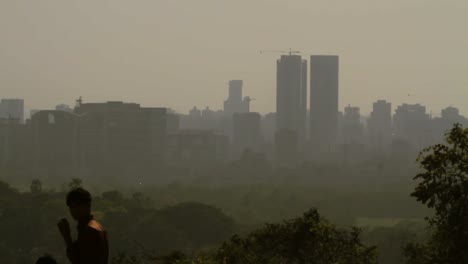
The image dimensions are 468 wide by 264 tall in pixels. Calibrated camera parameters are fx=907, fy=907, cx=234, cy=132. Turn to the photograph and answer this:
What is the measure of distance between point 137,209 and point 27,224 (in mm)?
12651

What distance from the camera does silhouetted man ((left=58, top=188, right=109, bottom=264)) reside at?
32.0ft

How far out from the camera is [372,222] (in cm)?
12019

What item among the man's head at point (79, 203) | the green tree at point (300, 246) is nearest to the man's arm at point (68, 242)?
the man's head at point (79, 203)

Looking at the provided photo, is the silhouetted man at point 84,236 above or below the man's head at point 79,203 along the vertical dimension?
below

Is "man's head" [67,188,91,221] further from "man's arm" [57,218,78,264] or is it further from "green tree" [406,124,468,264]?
"green tree" [406,124,468,264]

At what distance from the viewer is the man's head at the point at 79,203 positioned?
32.4ft

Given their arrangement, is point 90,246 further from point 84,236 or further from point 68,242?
point 68,242

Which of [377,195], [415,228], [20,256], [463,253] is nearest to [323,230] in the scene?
[463,253]

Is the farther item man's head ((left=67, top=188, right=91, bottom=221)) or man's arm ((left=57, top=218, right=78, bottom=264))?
man's head ((left=67, top=188, right=91, bottom=221))

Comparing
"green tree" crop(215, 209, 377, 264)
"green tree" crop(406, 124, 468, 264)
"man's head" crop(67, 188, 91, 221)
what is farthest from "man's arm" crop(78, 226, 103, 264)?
"green tree" crop(215, 209, 377, 264)

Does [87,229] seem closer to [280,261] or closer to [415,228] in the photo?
[280,261]

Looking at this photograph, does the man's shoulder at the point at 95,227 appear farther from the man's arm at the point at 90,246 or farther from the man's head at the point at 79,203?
the man's head at the point at 79,203

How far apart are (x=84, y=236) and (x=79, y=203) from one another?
0.38 m

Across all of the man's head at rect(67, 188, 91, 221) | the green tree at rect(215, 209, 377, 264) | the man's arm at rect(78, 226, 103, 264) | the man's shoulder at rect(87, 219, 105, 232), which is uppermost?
the man's head at rect(67, 188, 91, 221)
